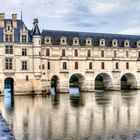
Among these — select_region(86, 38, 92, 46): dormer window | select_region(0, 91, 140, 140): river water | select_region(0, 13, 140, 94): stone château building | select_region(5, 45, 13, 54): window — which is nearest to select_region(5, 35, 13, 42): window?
select_region(0, 13, 140, 94): stone château building

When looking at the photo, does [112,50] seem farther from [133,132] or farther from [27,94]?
[133,132]

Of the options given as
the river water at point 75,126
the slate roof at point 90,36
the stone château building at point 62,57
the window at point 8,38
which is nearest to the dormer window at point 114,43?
the stone château building at point 62,57

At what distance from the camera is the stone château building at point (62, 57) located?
193ft

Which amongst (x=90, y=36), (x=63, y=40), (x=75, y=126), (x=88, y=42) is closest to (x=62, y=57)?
(x=63, y=40)

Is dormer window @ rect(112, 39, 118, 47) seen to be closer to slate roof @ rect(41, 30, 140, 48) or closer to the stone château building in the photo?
the stone château building

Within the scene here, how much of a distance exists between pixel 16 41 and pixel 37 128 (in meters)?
36.6

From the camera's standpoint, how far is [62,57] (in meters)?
67.8

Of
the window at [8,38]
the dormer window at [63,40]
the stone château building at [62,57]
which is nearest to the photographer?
the window at [8,38]

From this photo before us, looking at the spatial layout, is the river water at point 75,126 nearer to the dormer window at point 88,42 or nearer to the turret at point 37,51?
the turret at point 37,51

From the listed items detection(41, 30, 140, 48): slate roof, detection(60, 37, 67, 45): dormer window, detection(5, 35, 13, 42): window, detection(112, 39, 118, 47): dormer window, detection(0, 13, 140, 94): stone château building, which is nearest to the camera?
detection(5, 35, 13, 42): window

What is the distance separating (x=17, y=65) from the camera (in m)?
59.1

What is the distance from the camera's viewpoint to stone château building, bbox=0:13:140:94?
5881 centimetres

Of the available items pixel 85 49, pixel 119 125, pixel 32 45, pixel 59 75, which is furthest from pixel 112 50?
pixel 119 125

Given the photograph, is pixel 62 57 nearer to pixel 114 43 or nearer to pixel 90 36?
pixel 90 36
